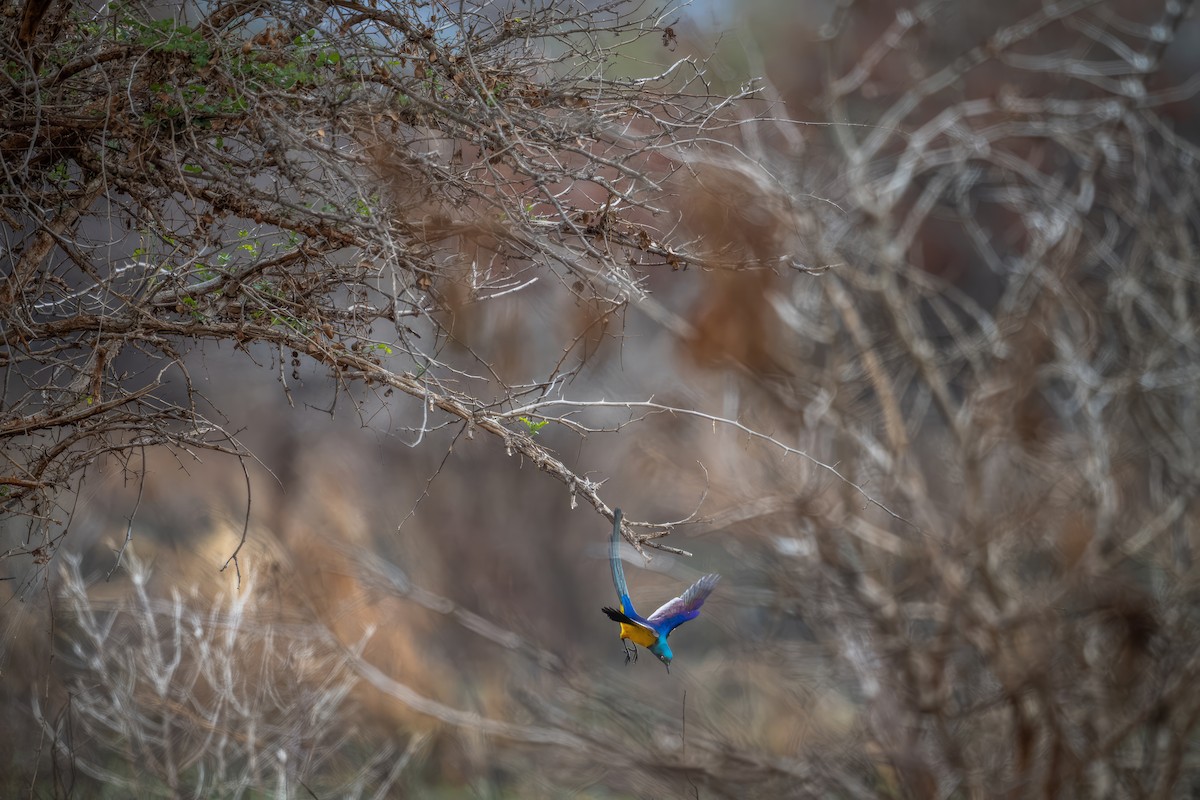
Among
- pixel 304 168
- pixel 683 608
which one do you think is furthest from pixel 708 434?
pixel 683 608

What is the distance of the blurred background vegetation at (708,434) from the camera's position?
Answer: 9.59 feet

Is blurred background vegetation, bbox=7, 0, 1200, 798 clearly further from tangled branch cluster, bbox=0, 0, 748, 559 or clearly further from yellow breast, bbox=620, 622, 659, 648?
yellow breast, bbox=620, 622, 659, 648

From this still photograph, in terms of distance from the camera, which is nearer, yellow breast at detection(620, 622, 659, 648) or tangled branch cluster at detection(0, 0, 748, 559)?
yellow breast at detection(620, 622, 659, 648)

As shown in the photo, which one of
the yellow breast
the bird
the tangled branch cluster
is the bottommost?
the yellow breast

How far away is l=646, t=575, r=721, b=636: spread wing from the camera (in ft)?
7.43

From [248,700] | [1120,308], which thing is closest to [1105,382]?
[1120,308]

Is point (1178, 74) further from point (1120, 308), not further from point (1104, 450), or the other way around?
point (1104, 450)

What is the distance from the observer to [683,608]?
2299mm

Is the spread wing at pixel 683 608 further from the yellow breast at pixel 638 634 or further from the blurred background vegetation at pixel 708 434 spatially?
the blurred background vegetation at pixel 708 434

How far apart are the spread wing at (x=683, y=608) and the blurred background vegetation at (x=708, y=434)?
0.66 m

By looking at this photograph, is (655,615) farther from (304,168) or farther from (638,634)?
(304,168)

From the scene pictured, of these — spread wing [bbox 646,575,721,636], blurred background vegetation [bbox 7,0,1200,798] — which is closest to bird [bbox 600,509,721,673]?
spread wing [bbox 646,575,721,636]

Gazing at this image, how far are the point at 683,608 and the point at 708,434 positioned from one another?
6.17 m

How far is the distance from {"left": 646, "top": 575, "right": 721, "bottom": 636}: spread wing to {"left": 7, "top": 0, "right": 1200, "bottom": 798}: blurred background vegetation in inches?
26.0
